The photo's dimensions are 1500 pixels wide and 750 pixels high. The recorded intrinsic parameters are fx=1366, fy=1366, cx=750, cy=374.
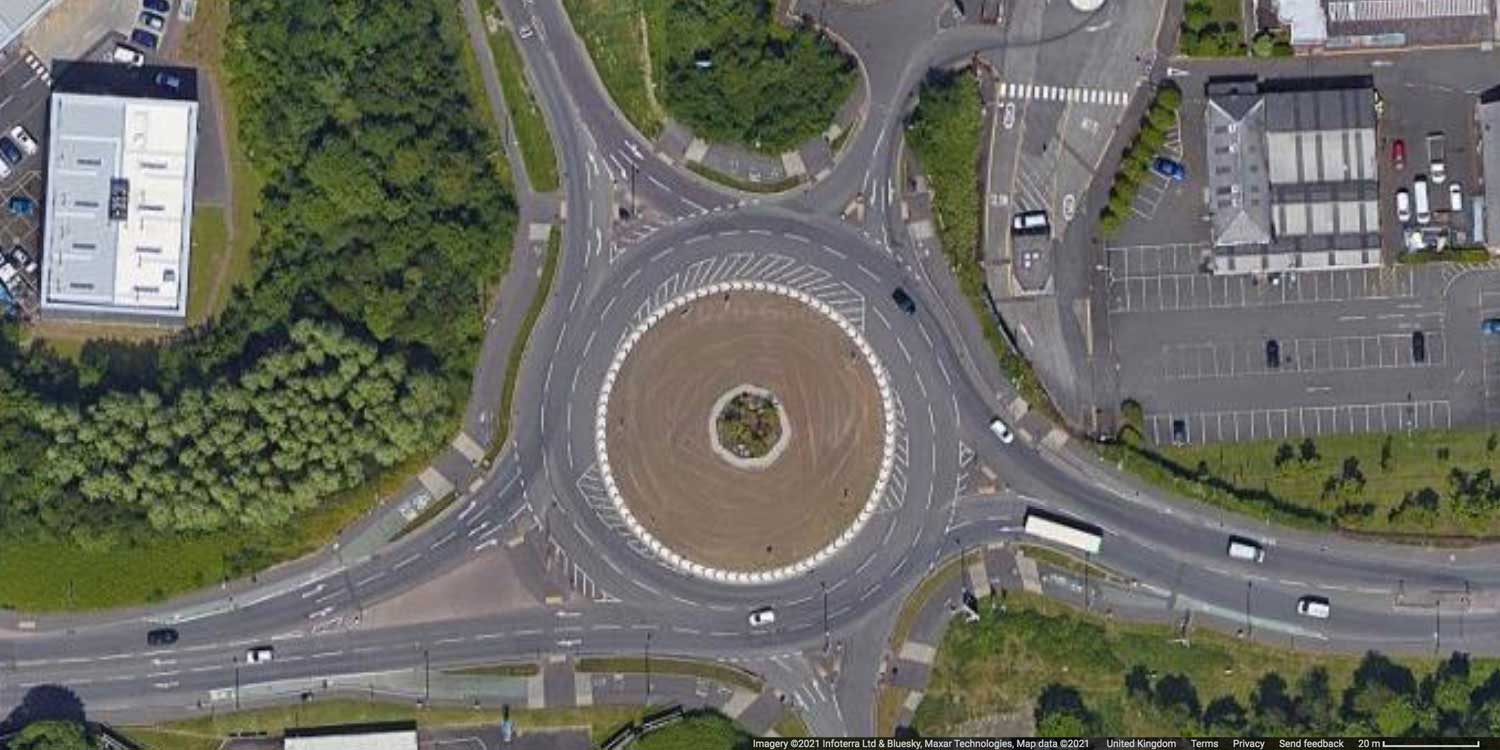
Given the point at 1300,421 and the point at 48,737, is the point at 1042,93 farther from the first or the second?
the point at 48,737

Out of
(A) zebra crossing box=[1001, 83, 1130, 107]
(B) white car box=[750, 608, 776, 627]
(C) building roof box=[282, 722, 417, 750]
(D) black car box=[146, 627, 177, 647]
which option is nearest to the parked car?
(D) black car box=[146, 627, 177, 647]

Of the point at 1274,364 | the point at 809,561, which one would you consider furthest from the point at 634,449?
the point at 1274,364

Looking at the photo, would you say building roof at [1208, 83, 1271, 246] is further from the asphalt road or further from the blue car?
the asphalt road

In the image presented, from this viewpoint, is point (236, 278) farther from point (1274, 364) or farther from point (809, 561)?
point (1274, 364)

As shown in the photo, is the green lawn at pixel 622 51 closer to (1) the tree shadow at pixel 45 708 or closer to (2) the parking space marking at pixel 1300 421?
(2) the parking space marking at pixel 1300 421

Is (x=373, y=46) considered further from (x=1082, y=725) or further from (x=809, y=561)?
(x=1082, y=725)

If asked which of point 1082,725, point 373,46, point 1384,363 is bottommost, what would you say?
point 1082,725

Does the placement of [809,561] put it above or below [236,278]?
below
